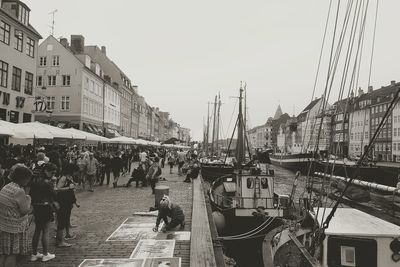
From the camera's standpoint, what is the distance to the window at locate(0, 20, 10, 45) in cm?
2792

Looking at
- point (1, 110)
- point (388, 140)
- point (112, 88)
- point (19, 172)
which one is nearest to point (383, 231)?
point (19, 172)

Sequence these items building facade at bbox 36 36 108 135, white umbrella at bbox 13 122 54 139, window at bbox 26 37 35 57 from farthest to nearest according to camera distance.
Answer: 1. building facade at bbox 36 36 108 135
2. window at bbox 26 37 35 57
3. white umbrella at bbox 13 122 54 139

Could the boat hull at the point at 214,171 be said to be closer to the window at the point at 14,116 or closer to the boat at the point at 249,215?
the boat at the point at 249,215

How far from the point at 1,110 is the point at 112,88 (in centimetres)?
3604

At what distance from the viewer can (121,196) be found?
640 inches

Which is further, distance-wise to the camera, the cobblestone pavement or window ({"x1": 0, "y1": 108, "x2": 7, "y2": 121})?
window ({"x1": 0, "y1": 108, "x2": 7, "y2": 121})

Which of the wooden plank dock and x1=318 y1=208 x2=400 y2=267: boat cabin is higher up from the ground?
x1=318 y1=208 x2=400 y2=267: boat cabin

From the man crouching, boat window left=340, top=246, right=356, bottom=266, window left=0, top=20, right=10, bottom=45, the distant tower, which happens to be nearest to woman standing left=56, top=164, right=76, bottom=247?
the man crouching

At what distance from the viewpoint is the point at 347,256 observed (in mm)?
6609

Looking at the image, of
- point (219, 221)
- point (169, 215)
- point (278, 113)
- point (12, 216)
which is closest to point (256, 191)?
point (219, 221)

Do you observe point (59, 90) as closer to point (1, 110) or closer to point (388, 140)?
point (1, 110)

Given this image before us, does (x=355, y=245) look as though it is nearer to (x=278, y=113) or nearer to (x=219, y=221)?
(x=219, y=221)

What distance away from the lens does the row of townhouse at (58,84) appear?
2911 cm

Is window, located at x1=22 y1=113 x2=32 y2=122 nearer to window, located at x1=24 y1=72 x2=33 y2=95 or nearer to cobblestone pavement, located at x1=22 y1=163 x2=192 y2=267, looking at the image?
window, located at x1=24 y1=72 x2=33 y2=95
